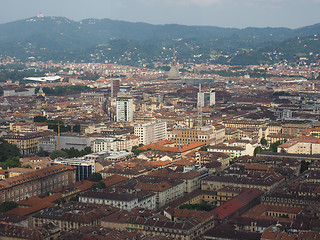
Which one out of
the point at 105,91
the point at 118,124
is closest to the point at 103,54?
the point at 105,91

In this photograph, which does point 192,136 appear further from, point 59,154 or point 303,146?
point 59,154

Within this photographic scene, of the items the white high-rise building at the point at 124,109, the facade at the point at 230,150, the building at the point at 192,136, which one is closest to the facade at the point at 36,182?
the facade at the point at 230,150

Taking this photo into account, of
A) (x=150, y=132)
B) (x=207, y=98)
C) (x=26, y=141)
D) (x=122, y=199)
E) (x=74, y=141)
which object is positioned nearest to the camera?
(x=122, y=199)

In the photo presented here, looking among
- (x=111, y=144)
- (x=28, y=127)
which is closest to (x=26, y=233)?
(x=111, y=144)

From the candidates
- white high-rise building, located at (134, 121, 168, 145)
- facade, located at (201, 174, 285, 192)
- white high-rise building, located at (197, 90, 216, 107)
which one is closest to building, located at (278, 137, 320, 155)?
facade, located at (201, 174, 285, 192)

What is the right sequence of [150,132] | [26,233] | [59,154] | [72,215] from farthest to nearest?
1. [150,132]
2. [59,154]
3. [72,215]
4. [26,233]
